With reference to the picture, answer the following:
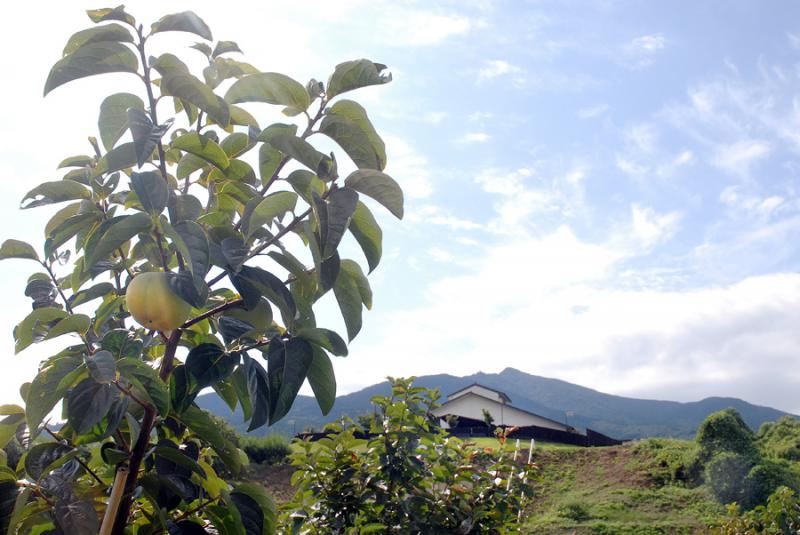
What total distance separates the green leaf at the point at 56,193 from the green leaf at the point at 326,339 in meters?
0.50

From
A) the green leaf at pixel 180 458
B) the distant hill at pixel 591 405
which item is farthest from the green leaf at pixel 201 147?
the distant hill at pixel 591 405

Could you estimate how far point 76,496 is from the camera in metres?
1.03

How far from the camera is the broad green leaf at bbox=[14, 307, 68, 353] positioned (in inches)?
43.2

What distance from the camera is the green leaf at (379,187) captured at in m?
0.99

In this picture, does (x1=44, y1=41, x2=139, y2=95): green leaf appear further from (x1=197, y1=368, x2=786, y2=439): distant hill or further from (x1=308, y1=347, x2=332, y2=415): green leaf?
(x1=197, y1=368, x2=786, y2=439): distant hill

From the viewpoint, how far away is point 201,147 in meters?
1.03

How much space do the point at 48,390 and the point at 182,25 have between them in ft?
1.99

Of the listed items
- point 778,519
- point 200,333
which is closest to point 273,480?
point 778,519

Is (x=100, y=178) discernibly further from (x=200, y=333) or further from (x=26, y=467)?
(x=26, y=467)

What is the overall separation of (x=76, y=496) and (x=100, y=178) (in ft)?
1.78

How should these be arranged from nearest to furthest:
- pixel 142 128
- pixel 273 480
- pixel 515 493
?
pixel 142 128, pixel 515 493, pixel 273 480

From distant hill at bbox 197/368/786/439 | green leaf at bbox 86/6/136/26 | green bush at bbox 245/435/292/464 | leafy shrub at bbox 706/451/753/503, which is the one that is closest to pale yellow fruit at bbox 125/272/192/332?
green leaf at bbox 86/6/136/26

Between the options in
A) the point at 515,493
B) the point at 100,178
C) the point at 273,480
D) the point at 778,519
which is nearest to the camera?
the point at 100,178

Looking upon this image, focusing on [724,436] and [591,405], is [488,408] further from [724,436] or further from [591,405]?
[591,405]
